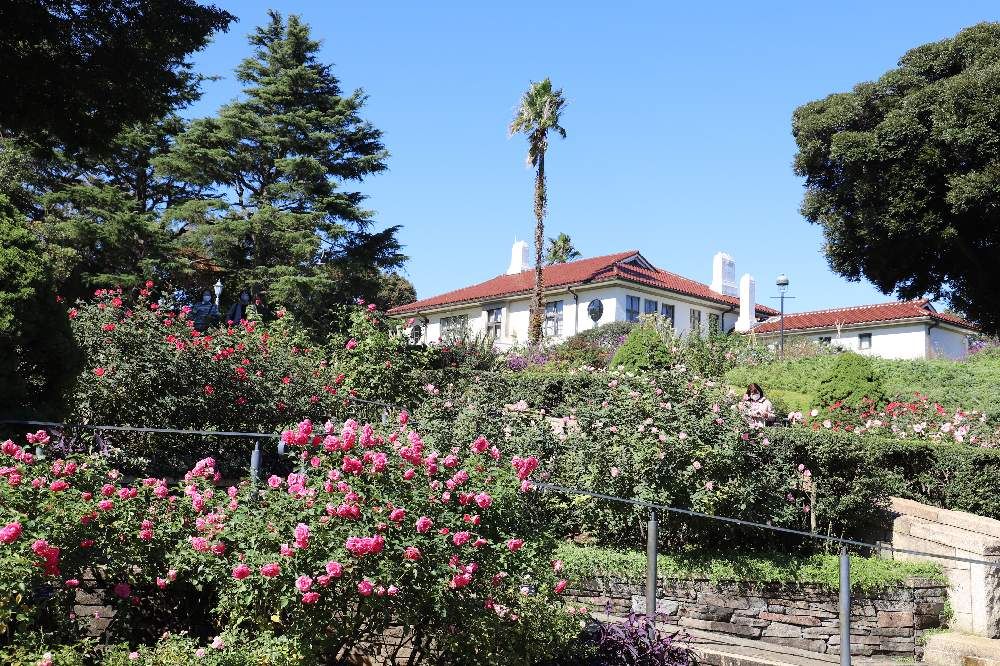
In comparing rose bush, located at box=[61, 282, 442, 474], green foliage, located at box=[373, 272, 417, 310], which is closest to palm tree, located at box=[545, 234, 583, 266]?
green foliage, located at box=[373, 272, 417, 310]

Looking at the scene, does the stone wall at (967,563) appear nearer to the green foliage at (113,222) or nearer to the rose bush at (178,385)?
the rose bush at (178,385)

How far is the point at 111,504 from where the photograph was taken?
416 centimetres

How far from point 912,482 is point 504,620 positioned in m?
6.72

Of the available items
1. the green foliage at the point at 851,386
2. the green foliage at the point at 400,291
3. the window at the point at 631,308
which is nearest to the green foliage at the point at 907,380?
the green foliage at the point at 851,386

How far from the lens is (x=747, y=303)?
39281mm

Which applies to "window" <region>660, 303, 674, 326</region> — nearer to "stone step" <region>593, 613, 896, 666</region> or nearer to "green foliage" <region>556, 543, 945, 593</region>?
"green foliage" <region>556, 543, 945, 593</region>

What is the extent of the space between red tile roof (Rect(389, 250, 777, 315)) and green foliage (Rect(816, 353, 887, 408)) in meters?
19.5

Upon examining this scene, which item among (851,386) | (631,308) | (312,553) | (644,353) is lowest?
(312,553)

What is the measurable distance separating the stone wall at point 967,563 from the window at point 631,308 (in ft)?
90.5

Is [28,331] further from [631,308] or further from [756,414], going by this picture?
[631,308]

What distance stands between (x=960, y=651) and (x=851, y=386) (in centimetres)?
867

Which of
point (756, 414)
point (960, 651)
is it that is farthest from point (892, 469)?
point (960, 651)

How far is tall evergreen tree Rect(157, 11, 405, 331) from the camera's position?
2730cm

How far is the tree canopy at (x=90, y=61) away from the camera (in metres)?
9.62
